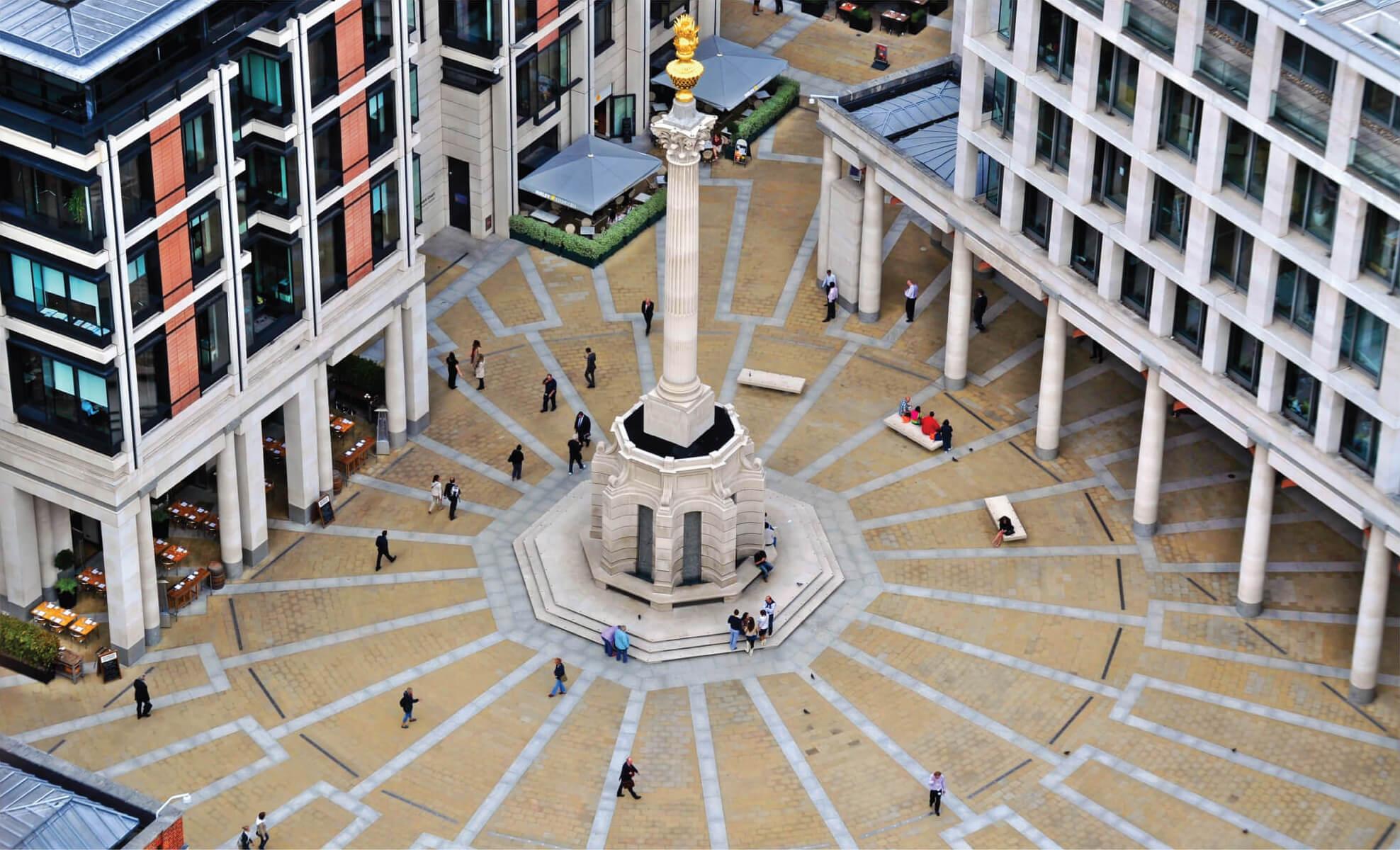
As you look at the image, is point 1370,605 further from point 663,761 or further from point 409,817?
point 409,817

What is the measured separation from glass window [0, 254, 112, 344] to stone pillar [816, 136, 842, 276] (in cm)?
3913

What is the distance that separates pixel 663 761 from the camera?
327 ft

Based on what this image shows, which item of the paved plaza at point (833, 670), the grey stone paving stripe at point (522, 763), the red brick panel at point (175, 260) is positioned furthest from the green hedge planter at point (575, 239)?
the red brick panel at point (175, 260)

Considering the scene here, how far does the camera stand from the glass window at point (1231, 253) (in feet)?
328

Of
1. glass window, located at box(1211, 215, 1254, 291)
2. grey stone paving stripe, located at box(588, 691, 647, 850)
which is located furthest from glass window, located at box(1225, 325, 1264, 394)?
grey stone paving stripe, located at box(588, 691, 647, 850)

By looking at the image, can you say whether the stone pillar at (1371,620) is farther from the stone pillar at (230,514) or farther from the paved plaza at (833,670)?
the stone pillar at (230,514)

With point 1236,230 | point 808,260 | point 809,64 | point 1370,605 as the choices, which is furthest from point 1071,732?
point 809,64

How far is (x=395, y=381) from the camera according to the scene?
114000 mm

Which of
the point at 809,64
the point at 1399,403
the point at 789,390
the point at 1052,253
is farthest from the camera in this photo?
the point at 809,64

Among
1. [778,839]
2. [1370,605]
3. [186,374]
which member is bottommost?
[778,839]

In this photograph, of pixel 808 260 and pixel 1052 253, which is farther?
pixel 808 260

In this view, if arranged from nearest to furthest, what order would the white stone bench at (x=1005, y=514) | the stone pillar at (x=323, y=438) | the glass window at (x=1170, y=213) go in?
the glass window at (x=1170, y=213), the stone pillar at (x=323, y=438), the white stone bench at (x=1005, y=514)

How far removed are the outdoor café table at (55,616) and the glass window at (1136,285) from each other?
4432 cm

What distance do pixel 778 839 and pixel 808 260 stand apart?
39.9 m
